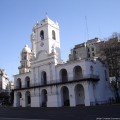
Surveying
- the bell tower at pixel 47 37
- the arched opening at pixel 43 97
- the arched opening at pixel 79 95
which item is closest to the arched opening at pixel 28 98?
the arched opening at pixel 43 97

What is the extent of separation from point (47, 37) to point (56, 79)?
36.3ft

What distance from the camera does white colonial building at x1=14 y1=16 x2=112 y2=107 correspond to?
4697 cm

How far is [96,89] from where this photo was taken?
47.4 meters

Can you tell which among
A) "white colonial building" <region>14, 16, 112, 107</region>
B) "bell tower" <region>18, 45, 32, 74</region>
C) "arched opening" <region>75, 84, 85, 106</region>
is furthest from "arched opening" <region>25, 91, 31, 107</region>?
"bell tower" <region>18, 45, 32, 74</region>

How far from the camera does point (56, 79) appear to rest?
166 feet

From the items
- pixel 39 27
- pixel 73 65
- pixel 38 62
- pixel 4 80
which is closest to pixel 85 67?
pixel 73 65

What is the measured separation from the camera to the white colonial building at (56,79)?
4697 centimetres

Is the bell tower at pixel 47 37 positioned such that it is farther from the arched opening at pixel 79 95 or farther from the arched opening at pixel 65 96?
the arched opening at pixel 79 95

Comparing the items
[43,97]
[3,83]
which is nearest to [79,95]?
[43,97]

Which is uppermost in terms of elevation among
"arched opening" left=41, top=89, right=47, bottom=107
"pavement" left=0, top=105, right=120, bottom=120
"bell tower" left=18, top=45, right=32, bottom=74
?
"bell tower" left=18, top=45, right=32, bottom=74

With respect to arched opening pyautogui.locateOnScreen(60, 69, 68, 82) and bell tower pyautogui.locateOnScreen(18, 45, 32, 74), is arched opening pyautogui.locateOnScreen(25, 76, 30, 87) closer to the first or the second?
arched opening pyautogui.locateOnScreen(60, 69, 68, 82)

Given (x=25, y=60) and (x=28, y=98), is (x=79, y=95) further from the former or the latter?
(x=25, y=60)

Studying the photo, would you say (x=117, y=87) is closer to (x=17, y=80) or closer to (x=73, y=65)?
(x=73, y=65)

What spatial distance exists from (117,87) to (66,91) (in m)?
11.1
